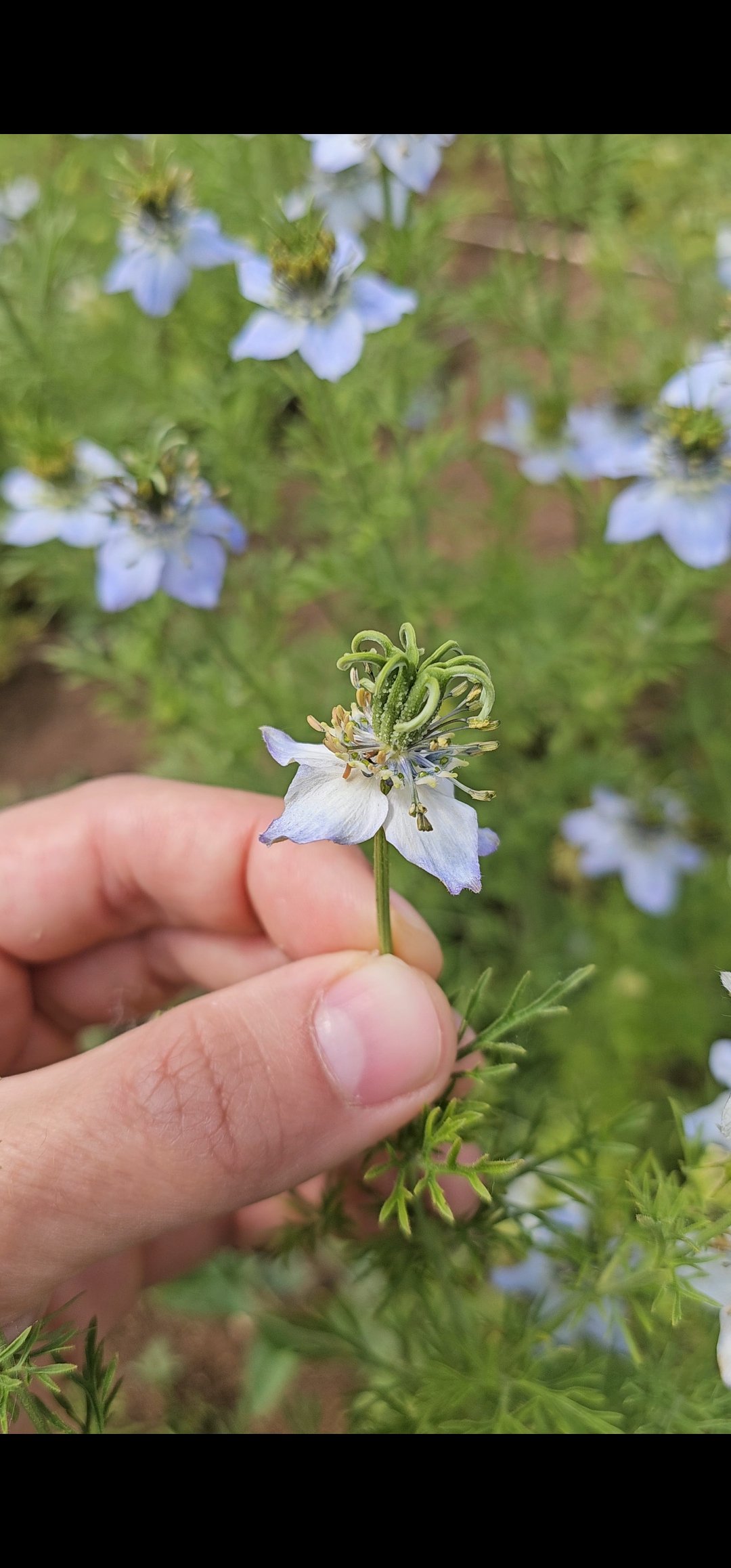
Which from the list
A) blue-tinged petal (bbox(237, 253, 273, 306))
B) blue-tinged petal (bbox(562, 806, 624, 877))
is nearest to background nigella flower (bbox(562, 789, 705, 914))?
blue-tinged petal (bbox(562, 806, 624, 877))

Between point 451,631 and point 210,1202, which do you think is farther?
point 451,631

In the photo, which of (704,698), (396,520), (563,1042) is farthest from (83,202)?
(563,1042)

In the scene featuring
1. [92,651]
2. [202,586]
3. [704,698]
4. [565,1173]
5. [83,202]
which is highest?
[83,202]

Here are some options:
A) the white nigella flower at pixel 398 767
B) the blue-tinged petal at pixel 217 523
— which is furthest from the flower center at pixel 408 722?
the blue-tinged petal at pixel 217 523

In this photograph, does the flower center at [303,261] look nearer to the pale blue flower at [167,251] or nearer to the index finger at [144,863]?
the pale blue flower at [167,251]

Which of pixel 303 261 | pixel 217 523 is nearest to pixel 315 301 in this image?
pixel 303 261
